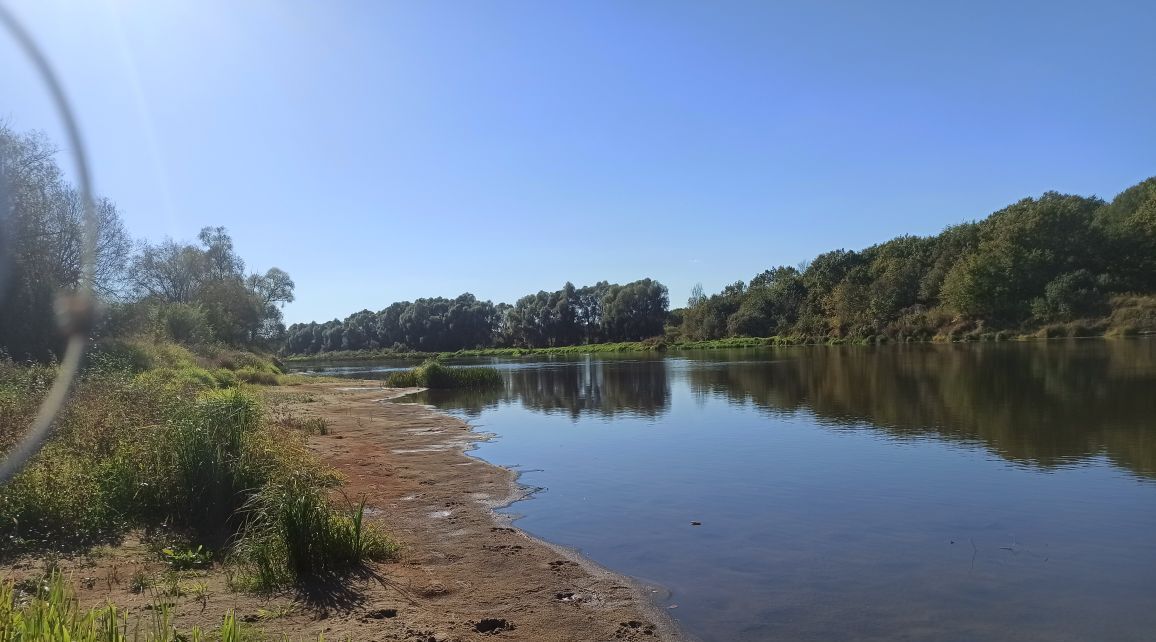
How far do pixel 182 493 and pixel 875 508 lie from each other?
10449mm

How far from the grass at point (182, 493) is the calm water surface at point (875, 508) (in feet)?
12.3

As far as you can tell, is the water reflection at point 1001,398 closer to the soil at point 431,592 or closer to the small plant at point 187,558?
the soil at point 431,592

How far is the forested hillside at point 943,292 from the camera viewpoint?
72125 mm

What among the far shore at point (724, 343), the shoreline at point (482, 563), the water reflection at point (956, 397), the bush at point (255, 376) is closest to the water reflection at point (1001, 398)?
the water reflection at point (956, 397)

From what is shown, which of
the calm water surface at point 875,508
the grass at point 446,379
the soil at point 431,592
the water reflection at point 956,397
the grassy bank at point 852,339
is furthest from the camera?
the grassy bank at point 852,339

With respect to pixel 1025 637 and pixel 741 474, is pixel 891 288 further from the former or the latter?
pixel 1025 637

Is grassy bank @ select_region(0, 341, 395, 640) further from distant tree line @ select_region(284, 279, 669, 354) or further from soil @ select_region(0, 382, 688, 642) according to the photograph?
distant tree line @ select_region(284, 279, 669, 354)

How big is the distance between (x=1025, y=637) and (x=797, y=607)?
2113 millimetres

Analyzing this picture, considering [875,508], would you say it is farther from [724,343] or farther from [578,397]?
[724,343]

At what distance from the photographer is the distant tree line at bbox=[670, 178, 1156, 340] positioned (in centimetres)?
7275

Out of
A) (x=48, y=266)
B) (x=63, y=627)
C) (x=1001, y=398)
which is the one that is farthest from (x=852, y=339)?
(x=63, y=627)

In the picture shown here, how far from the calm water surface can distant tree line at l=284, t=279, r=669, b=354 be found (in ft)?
348

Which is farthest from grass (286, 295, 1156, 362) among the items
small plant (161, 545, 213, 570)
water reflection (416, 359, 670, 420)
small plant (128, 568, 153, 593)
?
small plant (128, 568, 153, 593)

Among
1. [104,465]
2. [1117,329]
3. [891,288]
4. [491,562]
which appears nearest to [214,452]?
[104,465]
